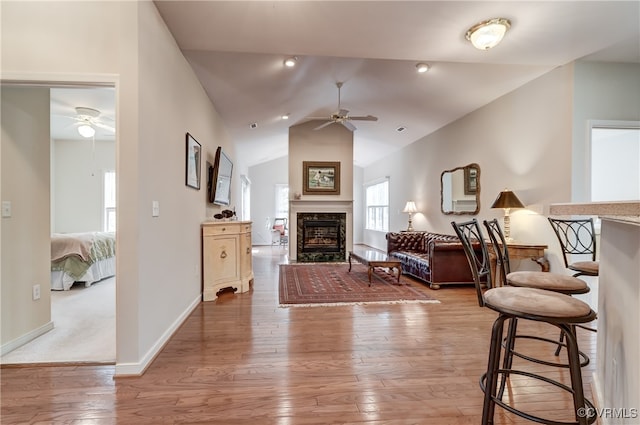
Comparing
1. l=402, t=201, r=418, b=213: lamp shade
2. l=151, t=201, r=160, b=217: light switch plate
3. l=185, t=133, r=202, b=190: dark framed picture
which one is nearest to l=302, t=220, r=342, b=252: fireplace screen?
l=402, t=201, r=418, b=213: lamp shade

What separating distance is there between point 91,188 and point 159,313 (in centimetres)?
597

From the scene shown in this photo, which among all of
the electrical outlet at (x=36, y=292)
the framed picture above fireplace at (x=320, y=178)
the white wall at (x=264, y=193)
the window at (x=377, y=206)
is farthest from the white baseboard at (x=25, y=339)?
the window at (x=377, y=206)

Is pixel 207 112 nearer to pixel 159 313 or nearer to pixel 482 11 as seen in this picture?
pixel 159 313

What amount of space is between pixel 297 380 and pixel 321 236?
5.31 m

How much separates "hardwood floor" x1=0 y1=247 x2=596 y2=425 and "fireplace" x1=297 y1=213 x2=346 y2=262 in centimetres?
412

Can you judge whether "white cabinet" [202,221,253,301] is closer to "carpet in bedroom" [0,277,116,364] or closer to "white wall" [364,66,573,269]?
"carpet in bedroom" [0,277,116,364]

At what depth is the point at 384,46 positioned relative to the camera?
2.86m

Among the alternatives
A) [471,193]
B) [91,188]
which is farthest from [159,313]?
[91,188]

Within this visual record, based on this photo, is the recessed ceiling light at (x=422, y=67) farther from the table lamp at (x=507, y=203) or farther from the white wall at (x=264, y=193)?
the white wall at (x=264, y=193)

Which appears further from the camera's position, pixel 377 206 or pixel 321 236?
pixel 377 206

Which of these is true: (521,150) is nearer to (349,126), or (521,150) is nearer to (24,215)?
(349,126)

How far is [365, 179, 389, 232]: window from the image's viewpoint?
9367 mm

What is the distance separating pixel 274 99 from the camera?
194 inches

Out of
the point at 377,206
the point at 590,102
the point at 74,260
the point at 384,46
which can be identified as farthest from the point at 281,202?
the point at 590,102
